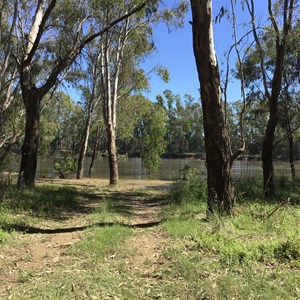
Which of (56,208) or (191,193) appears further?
(191,193)

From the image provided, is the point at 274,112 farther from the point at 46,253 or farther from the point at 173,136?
the point at 173,136

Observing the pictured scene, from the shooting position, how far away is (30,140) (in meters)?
11.8

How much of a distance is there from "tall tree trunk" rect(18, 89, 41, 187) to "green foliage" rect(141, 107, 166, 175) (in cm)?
1770

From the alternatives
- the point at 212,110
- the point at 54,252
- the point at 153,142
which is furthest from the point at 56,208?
the point at 153,142

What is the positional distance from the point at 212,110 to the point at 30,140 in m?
6.38

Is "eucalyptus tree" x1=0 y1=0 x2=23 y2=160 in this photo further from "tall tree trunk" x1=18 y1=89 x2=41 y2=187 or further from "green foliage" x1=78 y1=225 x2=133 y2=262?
"green foliage" x1=78 y1=225 x2=133 y2=262

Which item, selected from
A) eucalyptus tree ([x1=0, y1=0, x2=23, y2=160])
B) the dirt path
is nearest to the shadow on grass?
the dirt path

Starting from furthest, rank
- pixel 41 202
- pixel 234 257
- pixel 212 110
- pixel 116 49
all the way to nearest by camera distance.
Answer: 1. pixel 116 49
2. pixel 41 202
3. pixel 212 110
4. pixel 234 257

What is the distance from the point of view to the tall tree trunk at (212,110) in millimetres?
7410

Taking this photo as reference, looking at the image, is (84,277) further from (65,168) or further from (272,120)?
(65,168)

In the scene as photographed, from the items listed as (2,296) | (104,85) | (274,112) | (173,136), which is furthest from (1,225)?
(173,136)

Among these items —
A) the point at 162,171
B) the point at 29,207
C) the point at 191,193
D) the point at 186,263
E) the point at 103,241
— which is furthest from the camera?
the point at 162,171

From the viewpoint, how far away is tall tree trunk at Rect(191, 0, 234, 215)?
24.3 feet

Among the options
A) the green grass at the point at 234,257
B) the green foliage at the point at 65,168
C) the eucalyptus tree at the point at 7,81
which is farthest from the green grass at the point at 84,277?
the green foliage at the point at 65,168
